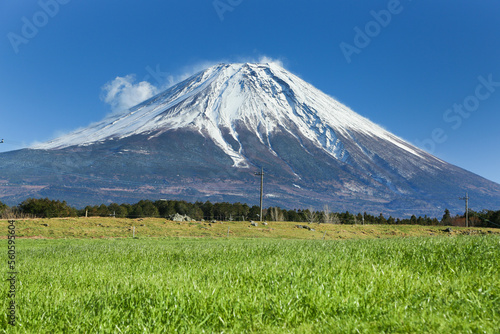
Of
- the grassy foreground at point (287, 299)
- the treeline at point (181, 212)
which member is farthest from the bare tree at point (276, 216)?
the grassy foreground at point (287, 299)

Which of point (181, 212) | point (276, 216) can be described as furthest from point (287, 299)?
point (276, 216)

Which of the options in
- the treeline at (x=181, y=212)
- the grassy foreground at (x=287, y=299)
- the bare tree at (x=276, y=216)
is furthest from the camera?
the bare tree at (x=276, y=216)

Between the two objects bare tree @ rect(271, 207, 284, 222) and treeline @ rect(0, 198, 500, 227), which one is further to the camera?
bare tree @ rect(271, 207, 284, 222)

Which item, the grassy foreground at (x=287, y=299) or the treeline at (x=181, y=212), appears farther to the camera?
A: the treeline at (x=181, y=212)

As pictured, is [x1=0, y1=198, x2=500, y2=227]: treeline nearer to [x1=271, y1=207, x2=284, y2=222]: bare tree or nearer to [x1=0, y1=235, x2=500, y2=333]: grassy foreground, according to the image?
[x1=271, y1=207, x2=284, y2=222]: bare tree

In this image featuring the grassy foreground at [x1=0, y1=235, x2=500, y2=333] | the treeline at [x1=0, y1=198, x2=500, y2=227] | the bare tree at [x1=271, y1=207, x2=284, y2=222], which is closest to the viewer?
the grassy foreground at [x1=0, y1=235, x2=500, y2=333]

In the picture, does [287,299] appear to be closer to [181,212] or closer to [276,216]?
[181,212]

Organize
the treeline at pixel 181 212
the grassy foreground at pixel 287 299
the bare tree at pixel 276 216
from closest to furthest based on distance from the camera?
the grassy foreground at pixel 287 299 → the treeline at pixel 181 212 → the bare tree at pixel 276 216

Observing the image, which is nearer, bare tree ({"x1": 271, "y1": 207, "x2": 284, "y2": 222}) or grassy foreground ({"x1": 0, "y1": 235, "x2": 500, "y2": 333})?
grassy foreground ({"x1": 0, "y1": 235, "x2": 500, "y2": 333})

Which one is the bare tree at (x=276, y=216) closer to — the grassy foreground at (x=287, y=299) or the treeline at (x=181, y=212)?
the treeline at (x=181, y=212)

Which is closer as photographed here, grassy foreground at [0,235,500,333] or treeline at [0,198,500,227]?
grassy foreground at [0,235,500,333]

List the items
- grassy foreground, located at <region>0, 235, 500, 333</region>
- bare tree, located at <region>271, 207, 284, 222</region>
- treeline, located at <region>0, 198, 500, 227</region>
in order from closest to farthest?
grassy foreground, located at <region>0, 235, 500, 333</region>
treeline, located at <region>0, 198, 500, 227</region>
bare tree, located at <region>271, 207, 284, 222</region>

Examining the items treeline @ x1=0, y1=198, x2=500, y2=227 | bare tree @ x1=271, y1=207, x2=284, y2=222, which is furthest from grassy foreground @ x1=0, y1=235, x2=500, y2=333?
bare tree @ x1=271, y1=207, x2=284, y2=222

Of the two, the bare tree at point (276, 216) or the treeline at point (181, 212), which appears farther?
the bare tree at point (276, 216)
